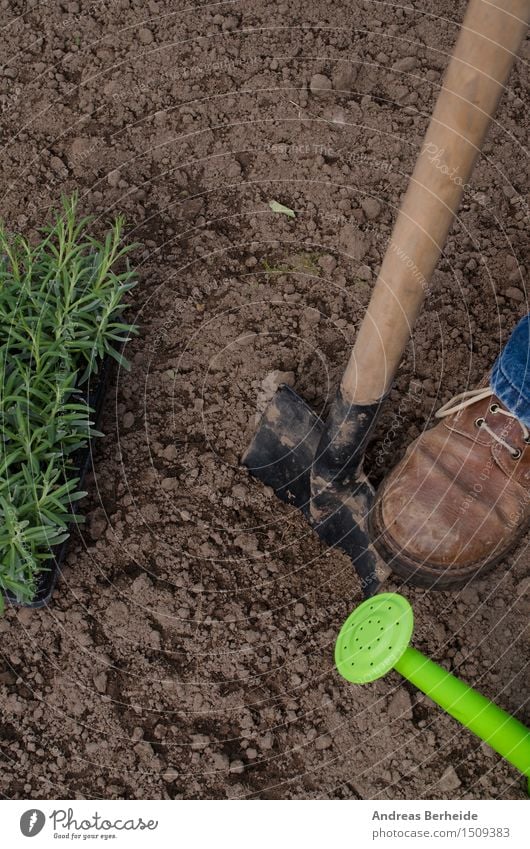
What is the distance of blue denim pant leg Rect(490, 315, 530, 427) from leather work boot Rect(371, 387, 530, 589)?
0.20 feet

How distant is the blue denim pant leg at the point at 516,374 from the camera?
214 cm

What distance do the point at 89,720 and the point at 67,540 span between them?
523mm

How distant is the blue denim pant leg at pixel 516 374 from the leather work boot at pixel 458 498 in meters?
0.06

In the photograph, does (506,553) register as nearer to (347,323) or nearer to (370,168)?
(347,323)

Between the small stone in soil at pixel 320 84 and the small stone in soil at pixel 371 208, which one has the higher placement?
the small stone in soil at pixel 320 84

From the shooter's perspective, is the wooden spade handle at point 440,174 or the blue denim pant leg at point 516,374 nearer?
the wooden spade handle at point 440,174

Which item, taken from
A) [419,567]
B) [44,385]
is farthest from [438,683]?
[44,385]

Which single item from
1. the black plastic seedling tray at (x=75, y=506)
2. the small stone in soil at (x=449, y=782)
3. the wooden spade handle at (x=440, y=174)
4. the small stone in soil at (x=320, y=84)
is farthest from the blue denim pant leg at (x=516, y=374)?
the small stone in soil at (x=320, y=84)

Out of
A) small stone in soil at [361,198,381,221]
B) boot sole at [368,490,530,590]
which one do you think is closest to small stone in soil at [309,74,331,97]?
Answer: small stone in soil at [361,198,381,221]

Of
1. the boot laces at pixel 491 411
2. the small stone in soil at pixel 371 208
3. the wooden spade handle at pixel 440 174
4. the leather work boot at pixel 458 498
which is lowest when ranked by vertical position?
the leather work boot at pixel 458 498

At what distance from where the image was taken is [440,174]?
5.20 feet

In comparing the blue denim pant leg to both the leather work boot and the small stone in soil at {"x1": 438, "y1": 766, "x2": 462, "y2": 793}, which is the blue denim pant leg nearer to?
the leather work boot

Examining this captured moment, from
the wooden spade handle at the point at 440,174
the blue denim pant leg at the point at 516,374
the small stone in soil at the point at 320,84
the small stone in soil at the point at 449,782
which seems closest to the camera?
the wooden spade handle at the point at 440,174

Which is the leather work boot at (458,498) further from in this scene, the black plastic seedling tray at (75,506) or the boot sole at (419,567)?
the black plastic seedling tray at (75,506)
